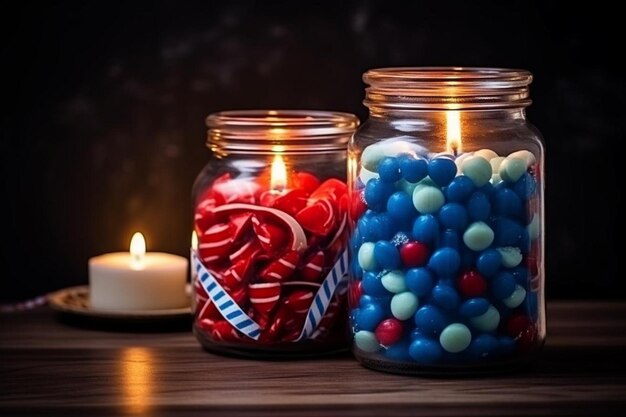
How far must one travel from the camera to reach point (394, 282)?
1.01m

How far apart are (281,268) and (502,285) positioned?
19 cm

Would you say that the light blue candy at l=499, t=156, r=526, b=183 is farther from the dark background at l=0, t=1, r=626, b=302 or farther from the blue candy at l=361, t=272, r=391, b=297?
the dark background at l=0, t=1, r=626, b=302

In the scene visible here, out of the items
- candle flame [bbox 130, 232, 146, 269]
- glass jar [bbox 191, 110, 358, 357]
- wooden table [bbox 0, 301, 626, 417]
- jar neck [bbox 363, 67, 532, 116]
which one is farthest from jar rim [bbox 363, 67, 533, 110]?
candle flame [bbox 130, 232, 146, 269]

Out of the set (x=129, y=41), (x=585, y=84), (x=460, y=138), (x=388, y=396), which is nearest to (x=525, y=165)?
(x=460, y=138)

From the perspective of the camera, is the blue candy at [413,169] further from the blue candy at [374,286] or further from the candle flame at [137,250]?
the candle flame at [137,250]

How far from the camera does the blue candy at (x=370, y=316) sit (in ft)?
3.37

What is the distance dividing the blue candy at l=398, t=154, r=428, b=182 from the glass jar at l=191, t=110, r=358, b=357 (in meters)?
0.11

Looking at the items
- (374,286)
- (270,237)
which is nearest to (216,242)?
(270,237)

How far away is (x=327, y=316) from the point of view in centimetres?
110

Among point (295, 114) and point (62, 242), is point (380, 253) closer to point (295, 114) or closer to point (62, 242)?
point (295, 114)

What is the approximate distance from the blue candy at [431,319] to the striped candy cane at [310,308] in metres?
0.12

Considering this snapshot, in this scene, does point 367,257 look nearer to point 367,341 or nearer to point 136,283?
point 367,341

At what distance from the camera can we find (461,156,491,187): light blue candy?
99cm

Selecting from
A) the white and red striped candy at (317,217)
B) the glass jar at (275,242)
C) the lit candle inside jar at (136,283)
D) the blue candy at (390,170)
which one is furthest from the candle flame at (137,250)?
the blue candy at (390,170)
